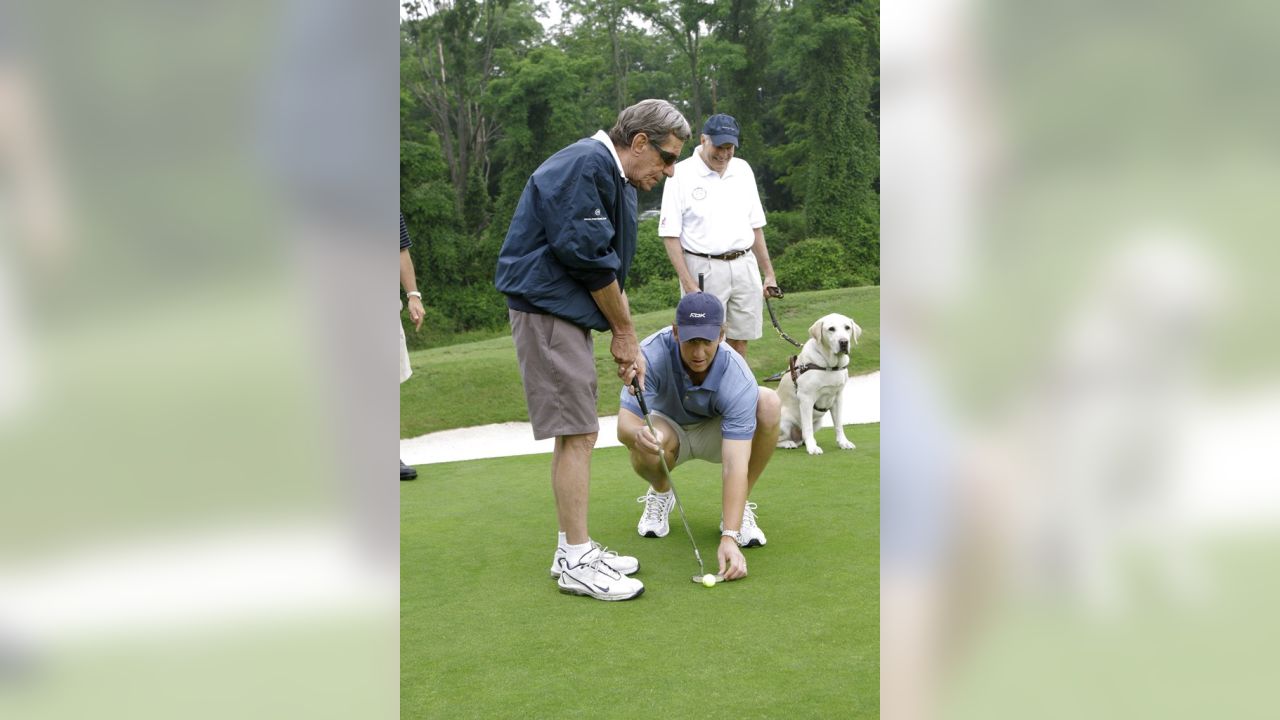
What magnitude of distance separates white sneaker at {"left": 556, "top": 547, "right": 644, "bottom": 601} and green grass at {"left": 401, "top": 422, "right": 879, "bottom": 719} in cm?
4

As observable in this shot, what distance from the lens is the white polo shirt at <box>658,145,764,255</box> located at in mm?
5473

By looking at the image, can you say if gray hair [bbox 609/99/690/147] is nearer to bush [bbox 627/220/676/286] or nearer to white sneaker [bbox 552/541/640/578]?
white sneaker [bbox 552/541/640/578]

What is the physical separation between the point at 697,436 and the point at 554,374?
797 millimetres

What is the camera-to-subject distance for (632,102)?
19.1 meters

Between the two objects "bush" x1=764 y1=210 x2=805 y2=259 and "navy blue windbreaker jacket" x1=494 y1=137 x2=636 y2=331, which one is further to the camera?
"bush" x1=764 y1=210 x2=805 y2=259

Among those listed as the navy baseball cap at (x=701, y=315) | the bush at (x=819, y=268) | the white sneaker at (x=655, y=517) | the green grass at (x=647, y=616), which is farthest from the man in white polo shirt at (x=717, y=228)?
the bush at (x=819, y=268)

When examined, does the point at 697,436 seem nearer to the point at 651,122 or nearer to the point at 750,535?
the point at 750,535

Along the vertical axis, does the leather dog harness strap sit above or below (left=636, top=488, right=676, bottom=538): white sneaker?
above

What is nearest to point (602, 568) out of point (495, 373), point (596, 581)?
point (596, 581)

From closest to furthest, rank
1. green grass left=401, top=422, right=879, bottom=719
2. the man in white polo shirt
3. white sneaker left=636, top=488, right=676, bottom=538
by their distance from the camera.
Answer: green grass left=401, top=422, right=879, bottom=719 → white sneaker left=636, top=488, right=676, bottom=538 → the man in white polo shirt

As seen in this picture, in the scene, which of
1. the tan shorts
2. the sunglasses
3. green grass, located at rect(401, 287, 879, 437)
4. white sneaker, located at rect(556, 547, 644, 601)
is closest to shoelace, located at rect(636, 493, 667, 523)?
white sneaker, located at rect(556, 547, 644, 601)
